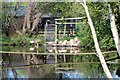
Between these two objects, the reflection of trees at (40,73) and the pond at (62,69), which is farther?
the reflection of trees at (40,73)

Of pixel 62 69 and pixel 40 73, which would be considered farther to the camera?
pixel 62 69

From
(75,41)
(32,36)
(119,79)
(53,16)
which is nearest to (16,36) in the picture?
(32,36)

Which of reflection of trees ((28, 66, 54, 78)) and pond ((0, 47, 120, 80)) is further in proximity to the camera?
reflection of trees ((28, 66, 54, 78))

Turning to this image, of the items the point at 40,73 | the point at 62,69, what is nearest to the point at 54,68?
the point at 62,69

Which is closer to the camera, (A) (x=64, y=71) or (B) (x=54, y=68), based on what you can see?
(A) (x=64, y=71)

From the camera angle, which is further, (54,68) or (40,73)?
(54,68)

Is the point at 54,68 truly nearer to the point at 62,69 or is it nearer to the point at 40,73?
the point at 62,69

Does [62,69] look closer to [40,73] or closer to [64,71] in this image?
[64,71]

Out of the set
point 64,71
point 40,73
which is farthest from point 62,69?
point 40,73
